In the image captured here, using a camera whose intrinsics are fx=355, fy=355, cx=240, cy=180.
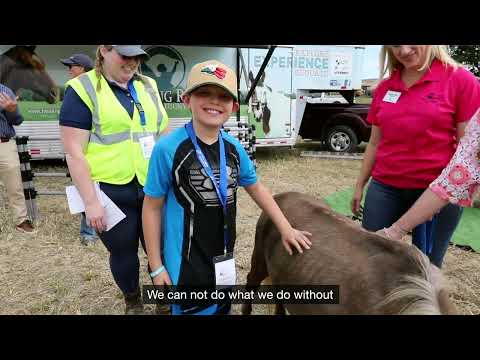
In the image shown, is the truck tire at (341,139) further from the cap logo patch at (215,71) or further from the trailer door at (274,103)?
the cap logo patch at (215,71)

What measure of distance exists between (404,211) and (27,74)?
8184 mm

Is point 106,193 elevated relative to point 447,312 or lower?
elevated

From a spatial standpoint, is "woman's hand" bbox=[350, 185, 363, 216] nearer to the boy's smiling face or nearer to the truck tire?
the boy's smiling face

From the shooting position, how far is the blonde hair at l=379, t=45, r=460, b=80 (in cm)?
194

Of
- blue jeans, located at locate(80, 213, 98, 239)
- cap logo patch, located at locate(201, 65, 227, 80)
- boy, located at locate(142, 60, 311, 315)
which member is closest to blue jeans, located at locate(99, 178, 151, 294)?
boy, located at locate(142, 60, 311, 315)

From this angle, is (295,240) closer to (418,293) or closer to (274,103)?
(418,293)

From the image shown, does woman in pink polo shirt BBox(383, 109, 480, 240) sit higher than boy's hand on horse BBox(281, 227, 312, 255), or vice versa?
woman in pink polo shirt BBox(383, 109, 480, 240)

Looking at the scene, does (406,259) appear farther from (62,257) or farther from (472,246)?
(62,257)

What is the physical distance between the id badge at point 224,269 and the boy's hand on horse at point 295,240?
0.35 metres

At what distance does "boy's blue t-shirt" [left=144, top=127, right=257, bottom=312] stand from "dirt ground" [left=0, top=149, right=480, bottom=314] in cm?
135

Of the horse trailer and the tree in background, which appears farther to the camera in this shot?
the horse trailer

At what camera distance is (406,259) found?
1.49 meters
